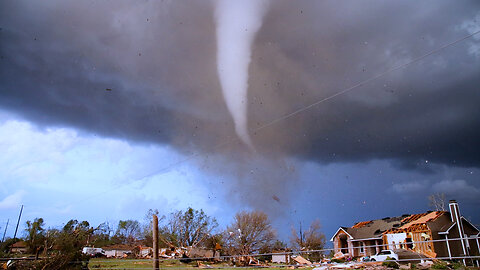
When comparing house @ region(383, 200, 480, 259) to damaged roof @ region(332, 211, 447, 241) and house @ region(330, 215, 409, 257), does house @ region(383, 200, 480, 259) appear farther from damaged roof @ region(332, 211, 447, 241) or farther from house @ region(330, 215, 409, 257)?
house @ region(330, 215, 409, 257)

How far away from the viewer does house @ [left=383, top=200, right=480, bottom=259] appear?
32.2m

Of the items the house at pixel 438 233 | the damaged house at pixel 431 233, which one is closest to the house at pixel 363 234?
the damaged house at pixel 431 233

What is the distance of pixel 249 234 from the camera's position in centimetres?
4981

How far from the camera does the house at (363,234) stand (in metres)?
39.4

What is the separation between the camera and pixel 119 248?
61750 mm

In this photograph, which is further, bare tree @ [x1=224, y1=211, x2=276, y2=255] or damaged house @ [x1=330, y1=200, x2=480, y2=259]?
bare tree @ [x1=224, y1=211, x2=276, y2=255]

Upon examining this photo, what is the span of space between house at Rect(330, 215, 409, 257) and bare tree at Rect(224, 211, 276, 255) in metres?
10.1

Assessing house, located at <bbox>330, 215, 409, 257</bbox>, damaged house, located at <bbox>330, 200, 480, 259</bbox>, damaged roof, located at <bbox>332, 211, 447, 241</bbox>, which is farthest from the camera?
house, located at <bbox>330, 215, 409, 257</bbox>

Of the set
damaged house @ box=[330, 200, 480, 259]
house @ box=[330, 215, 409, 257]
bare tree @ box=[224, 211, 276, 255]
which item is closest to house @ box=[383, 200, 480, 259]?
damaged house @ box=[330, 200, 480, 259]

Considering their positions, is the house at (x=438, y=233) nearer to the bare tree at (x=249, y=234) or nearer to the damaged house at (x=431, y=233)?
the damaged house at (x=431, y=233)

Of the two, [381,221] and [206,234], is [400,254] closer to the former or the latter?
[381,221]

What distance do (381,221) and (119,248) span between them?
47275 mm

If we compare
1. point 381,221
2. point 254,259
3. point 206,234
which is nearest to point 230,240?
point 206,234

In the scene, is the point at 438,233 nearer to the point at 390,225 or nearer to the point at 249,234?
the point at 390,225
